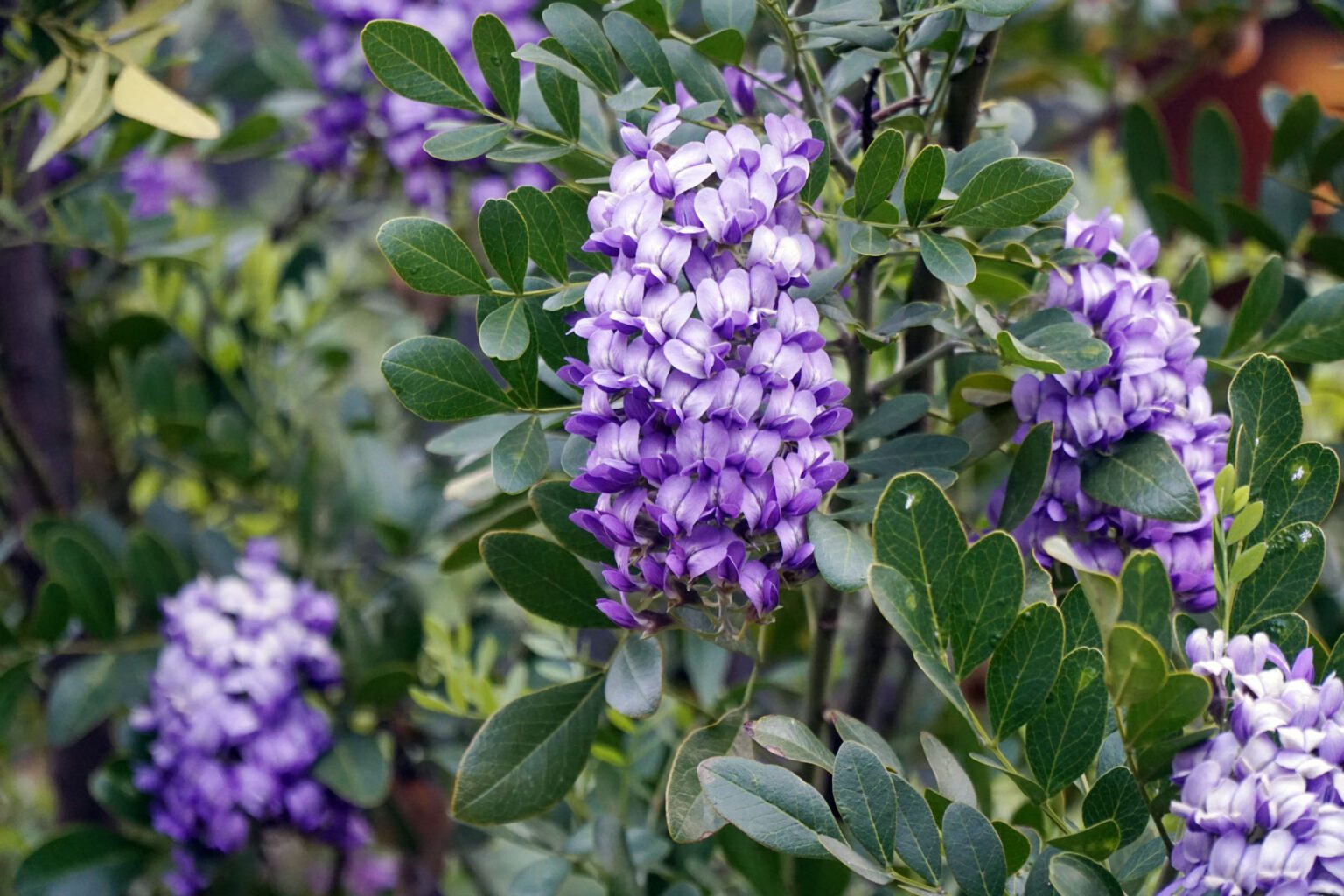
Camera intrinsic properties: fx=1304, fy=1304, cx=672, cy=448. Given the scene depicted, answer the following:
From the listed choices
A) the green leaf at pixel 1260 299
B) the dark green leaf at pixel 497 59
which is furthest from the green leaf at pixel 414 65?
the green leaf at pixel 1260 299

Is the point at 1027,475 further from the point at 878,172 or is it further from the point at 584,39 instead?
the point at 584,39

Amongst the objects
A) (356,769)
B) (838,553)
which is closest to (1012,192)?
(838,553)

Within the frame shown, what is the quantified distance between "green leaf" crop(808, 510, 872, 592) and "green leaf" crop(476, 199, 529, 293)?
131mm

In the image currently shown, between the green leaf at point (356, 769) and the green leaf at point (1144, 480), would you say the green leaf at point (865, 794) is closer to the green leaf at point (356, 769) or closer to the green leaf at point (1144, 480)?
the green leaf at point (1144, 480)

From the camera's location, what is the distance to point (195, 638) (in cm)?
75

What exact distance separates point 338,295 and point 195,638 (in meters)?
0.42

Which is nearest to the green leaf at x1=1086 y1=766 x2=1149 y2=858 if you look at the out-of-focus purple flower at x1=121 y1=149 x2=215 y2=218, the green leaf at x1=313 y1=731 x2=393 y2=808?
the green leaf at x1=313 y1=731 x2=393 y2=808

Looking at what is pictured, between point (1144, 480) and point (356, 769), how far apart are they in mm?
487

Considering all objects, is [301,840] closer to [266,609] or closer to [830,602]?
[266,609]

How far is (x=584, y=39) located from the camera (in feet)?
1.53

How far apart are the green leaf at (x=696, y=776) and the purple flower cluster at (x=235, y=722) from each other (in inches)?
14.5

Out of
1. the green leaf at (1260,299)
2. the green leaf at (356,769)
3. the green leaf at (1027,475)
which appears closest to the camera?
the green leaf at (1027,475)

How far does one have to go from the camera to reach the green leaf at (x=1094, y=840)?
386 mm

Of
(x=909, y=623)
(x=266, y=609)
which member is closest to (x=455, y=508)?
(x=266, y=609)
